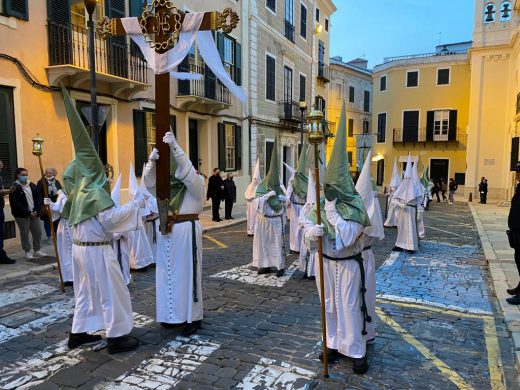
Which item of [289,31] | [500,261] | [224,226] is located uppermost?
[289,31]

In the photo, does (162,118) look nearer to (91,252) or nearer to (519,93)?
(91,252)

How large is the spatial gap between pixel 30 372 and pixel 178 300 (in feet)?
5.46

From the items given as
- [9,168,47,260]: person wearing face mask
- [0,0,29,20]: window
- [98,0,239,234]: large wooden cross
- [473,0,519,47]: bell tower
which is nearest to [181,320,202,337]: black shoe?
[98,0,239,234]: large wooden cross

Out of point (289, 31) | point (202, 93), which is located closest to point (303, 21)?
point (289, 31)

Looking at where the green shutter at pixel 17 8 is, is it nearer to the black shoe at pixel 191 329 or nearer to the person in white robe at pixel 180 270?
the person in white robe at pixel 180 270

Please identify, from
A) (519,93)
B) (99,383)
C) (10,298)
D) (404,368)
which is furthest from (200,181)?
(519,93)

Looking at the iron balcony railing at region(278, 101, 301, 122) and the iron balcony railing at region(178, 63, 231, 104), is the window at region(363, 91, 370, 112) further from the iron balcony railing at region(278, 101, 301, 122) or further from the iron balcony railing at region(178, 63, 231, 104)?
the iron balcony railing at region(178, 63, 231, 104)

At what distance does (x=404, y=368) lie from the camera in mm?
Result: 4328

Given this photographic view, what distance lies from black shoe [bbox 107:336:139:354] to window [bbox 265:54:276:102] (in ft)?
62.8

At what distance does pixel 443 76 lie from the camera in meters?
32.5

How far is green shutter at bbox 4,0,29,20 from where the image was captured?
9.45 metres

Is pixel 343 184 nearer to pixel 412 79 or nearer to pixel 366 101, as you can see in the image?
pixel 412 79

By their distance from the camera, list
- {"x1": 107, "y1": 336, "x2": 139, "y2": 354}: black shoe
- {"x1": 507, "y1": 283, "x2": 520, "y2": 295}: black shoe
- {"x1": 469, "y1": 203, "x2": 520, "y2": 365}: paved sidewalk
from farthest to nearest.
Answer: {"x1": 507, "y1": 283, "x2": 520, "y2": 295}: black shoe
{"x1": 469, "y1": 203, "x2": 520, "y2": 365}: paved sidewalk
{"x1": 107, "y1": 336, "x2": 139, "y2": 354}: black shoe

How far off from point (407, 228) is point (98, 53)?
9.48 meters
